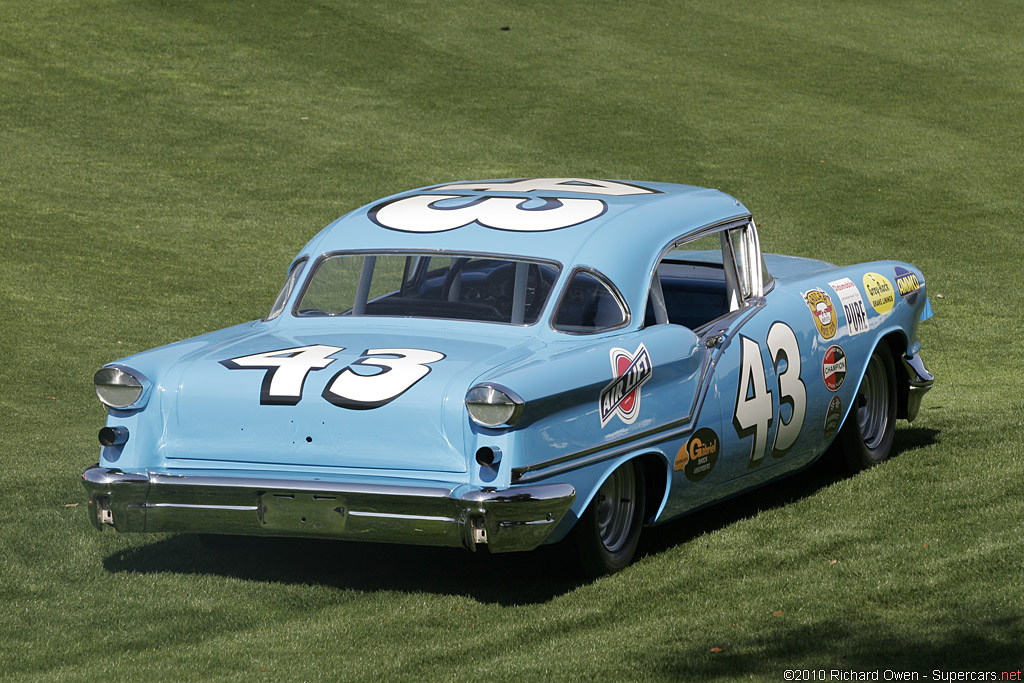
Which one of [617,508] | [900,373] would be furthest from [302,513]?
[900,373]

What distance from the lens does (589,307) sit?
19.2 feet

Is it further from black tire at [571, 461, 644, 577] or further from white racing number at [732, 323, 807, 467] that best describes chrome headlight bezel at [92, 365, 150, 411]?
white racing number at [732, 323, 807, 467]

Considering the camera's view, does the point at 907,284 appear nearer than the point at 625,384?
No

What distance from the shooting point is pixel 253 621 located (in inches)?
205

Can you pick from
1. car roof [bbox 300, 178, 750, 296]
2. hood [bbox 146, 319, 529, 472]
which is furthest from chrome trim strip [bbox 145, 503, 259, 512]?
car roof [bbox 300, 178, 750, 296]

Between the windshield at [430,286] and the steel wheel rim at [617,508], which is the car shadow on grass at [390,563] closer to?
the steel wheel rim at [617,508]

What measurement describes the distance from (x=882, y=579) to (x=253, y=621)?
7.97ft

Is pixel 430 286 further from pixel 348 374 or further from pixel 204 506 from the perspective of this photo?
pixel 204 506

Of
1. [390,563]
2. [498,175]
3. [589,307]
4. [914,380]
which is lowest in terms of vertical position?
[498,175]

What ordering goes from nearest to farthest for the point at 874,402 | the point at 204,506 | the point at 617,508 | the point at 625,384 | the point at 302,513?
the point at 302,513 < the point at 204,506 < the point at 625,384 < the point at 617,508 < the point at 874,402

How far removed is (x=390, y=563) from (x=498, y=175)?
11.8 meters

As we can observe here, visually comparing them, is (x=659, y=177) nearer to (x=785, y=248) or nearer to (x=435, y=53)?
(x=785, y=248)

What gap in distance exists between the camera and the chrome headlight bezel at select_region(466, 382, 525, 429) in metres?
4.97

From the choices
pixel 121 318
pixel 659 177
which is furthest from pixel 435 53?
pixel 121 318
